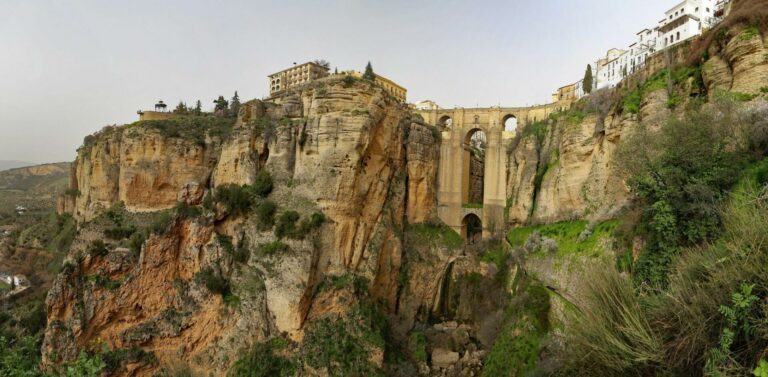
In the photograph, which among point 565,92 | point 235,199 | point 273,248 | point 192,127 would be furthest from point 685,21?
point 192,127

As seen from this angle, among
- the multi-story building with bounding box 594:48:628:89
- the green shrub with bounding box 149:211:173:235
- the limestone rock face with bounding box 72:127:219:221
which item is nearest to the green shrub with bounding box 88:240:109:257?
the green shrub with bounding box 149:211:173:235

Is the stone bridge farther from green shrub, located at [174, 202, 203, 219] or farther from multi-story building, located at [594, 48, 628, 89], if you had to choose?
green shrub, located at [174, 202, 203, 219]

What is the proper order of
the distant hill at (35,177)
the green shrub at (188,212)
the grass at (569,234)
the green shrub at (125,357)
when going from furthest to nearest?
the distant hill at (35,177) → the green shrub at (188,212) → the green shrub at (125,357) → the grass at (569,234)

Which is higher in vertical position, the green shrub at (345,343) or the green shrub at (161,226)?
the green shrub at (161,226)

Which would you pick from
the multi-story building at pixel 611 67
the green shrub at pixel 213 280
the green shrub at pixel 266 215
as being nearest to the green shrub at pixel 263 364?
the green shrub at pixel 213 280

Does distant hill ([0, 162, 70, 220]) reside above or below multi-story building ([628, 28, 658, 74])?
below

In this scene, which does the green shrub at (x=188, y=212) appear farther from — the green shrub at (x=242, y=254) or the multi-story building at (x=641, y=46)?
the multi-story building at (x=641, y=46)
